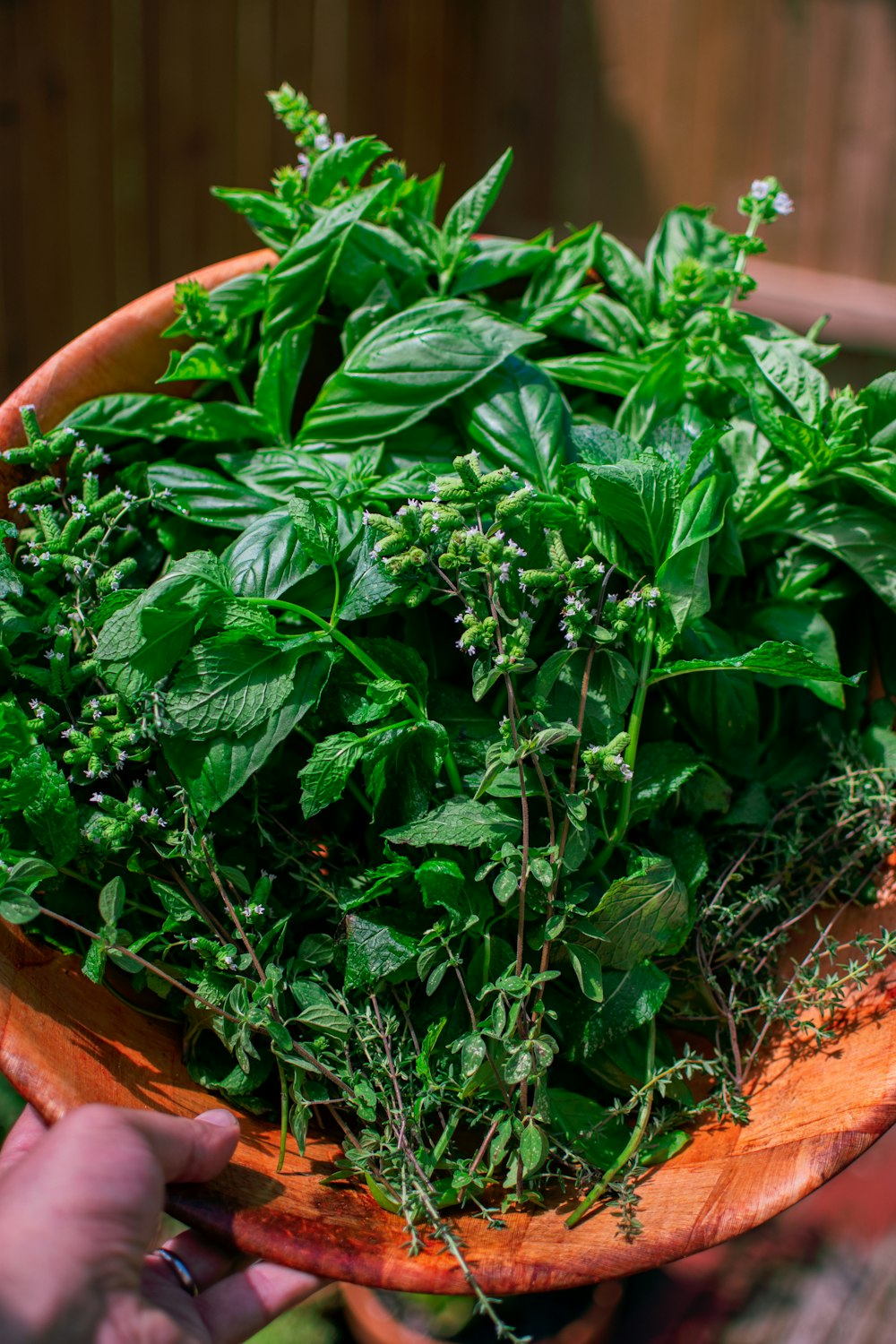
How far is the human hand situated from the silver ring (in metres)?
0.02

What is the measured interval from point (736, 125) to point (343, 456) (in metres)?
2.23

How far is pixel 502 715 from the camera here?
2.78ft

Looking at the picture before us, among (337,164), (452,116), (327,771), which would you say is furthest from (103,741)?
(452,116)

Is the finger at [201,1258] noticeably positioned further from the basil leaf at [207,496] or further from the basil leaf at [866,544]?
the basil leaf at [866,544]

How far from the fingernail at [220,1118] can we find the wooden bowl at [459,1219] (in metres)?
0.03

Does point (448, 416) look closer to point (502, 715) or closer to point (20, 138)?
point (502, 715)

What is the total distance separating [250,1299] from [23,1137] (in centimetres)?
21

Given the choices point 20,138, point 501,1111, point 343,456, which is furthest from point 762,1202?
point 20,138

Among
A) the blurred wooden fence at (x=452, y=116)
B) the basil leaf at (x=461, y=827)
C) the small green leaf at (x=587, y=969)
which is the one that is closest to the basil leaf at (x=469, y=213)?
the basil leaf at (x=461, y=827)

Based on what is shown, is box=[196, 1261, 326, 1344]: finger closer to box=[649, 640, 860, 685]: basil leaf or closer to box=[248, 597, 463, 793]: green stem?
box=[248, 597, 463, 793]: green stem

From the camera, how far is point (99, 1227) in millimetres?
604

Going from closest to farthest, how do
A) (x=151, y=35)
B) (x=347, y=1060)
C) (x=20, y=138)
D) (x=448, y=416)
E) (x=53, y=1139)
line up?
(x=53, y=1139)
(x=347, y=1060)
(x=448, y=416)
(x=20, y=138)
(x=151, y=35)

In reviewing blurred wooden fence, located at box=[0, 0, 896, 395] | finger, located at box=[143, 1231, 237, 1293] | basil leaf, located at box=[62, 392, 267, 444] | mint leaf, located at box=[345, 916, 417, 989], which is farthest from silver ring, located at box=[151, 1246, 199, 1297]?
blurred wooden fence, located at box=[0, 0, 896, 395]

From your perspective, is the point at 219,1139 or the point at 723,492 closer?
the point at 219,1139
